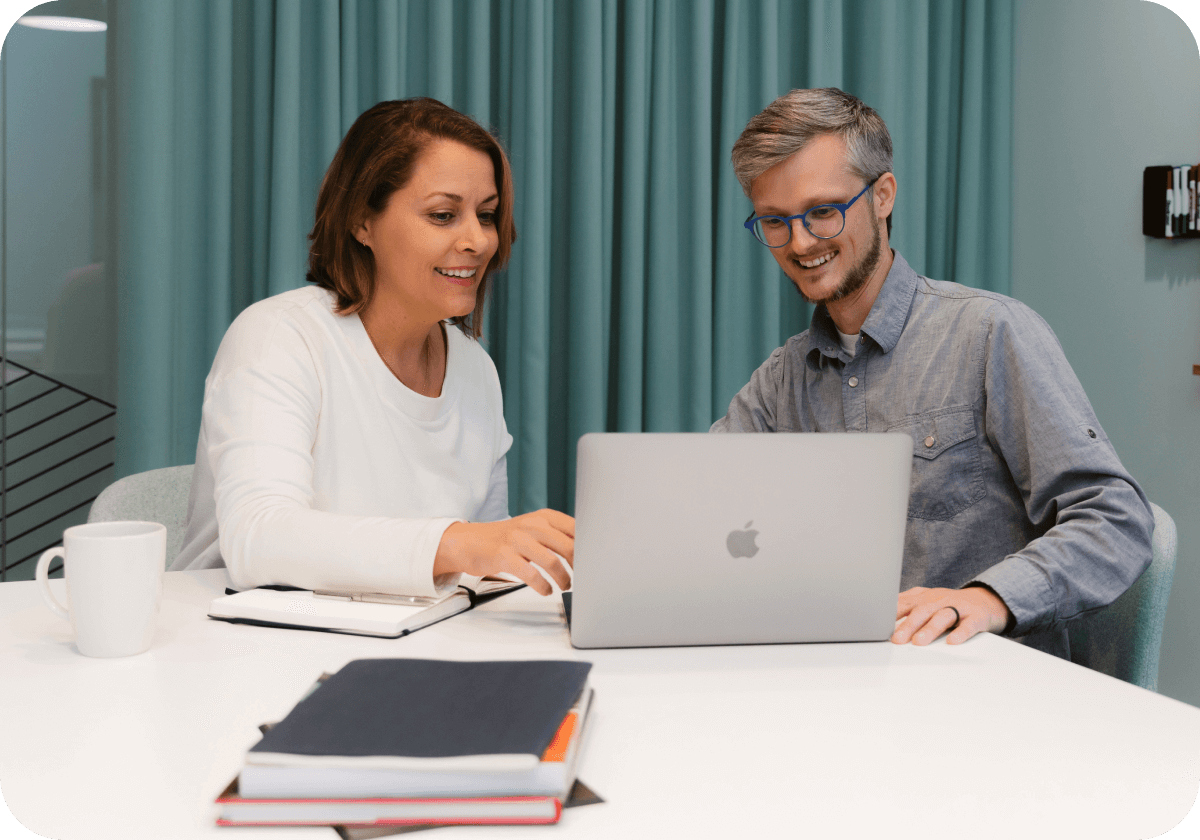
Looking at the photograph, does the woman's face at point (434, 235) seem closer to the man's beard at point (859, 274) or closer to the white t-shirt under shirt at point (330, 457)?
the white t-shirt under shirt at point (330, 457)

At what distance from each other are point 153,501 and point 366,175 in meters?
0.62

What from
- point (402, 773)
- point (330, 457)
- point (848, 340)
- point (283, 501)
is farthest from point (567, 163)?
point (402, 773)

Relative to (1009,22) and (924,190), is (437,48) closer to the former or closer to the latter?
(924,190)

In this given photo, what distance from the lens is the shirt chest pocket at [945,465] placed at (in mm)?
1391

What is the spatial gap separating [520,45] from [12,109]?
1.12 meters

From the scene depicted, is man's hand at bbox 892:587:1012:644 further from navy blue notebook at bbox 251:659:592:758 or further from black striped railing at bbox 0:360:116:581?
black striped railing at bbox 0:360:116:581

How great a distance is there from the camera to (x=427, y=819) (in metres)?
0.55

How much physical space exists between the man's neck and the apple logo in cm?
73

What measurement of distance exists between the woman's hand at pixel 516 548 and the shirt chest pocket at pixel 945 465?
2.14 feet

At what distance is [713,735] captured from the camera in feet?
2.31

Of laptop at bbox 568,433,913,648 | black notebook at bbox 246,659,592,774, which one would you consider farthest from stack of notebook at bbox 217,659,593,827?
laptop at bbox 568,433,913,648

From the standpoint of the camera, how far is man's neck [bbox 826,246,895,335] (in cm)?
152

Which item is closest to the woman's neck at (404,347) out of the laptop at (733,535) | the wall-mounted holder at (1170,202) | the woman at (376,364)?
the woman at (376,364)

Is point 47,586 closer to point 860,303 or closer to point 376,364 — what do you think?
point 376,364
